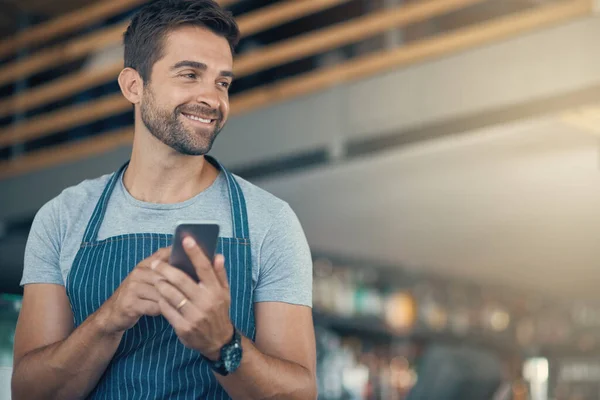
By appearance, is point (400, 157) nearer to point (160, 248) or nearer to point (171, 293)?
point (160, 248)

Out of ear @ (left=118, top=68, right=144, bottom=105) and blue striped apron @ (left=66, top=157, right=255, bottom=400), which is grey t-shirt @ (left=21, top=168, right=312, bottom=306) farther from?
ear @ (left=118, top=68, right=144, bottom=105)

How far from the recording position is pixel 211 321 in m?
1.13

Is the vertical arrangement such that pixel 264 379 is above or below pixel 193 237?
below

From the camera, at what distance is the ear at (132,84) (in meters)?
1.45

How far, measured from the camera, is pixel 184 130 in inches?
53.6

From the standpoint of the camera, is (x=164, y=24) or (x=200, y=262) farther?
(x=164, y=24)

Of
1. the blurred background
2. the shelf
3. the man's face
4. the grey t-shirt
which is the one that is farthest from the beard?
the shelf

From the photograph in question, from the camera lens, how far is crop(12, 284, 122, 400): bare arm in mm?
1266

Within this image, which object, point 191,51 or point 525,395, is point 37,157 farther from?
point 191,51

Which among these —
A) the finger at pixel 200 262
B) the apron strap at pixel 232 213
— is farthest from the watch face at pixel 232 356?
the apron strap at pixel 232 213

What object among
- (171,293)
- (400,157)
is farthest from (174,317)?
(400,157)

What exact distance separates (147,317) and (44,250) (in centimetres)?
21

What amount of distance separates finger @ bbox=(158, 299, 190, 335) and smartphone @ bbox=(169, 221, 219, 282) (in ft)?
0.16

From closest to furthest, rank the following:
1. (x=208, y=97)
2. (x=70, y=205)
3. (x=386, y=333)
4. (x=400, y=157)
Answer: (x=208, y=97) → (x=70, y=205) → (x=400, y=157) → (x=386, y=333)
